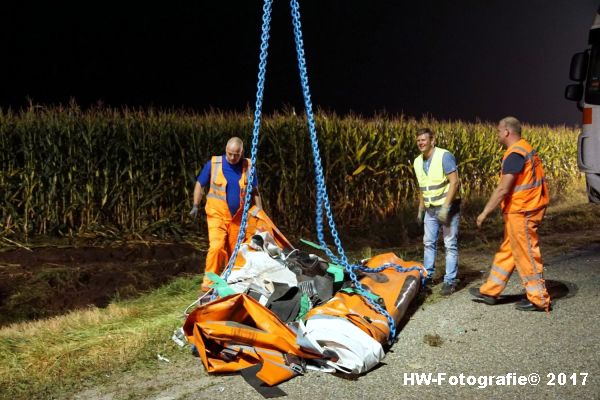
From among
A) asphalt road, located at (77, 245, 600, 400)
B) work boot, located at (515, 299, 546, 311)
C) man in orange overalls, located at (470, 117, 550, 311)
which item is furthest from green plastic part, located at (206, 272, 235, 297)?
work boot, located at (515, 299, 546, 311)

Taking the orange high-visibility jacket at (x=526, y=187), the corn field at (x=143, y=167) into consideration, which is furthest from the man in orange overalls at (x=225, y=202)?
the corn field at (x=143, y=167)

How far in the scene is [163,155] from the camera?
11.7m

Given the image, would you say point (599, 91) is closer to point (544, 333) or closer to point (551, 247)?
point (551, 247)

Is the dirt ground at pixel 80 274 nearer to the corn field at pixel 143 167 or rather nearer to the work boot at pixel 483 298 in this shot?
the corn field at pixel 143 167

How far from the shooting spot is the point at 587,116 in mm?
9109

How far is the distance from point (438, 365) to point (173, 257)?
658cm

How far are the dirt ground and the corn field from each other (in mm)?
738

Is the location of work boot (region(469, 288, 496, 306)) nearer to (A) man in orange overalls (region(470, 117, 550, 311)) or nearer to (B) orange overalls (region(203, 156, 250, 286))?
(A) man in orange overalls (region(470, 117, 550, 311))

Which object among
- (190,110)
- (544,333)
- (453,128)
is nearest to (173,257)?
(190,110)

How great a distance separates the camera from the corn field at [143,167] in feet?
36.6

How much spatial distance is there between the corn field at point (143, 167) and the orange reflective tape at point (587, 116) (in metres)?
4.97

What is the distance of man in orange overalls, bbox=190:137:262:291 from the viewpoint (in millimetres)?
7078

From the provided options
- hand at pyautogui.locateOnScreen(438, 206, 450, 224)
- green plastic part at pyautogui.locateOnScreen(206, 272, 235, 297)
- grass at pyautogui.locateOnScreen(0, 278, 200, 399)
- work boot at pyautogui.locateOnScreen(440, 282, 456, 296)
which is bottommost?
grass at pyautogui.locateOnScreen(0, 278, 200, 399)

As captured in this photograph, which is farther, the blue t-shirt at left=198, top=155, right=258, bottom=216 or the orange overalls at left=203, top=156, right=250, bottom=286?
the blue t-shirt at left=198, top=155, right=258, bottom=216
